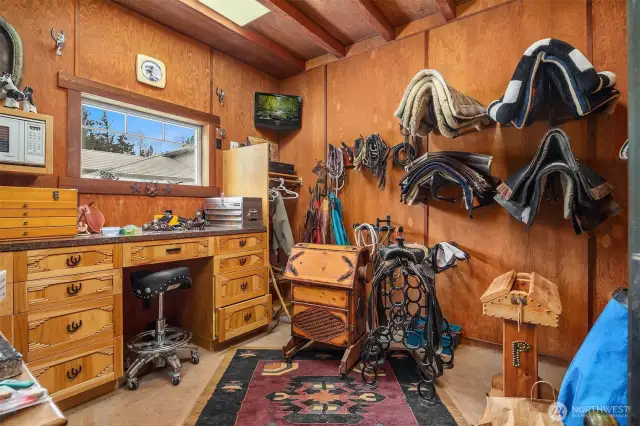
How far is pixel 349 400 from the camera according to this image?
6.43 ft

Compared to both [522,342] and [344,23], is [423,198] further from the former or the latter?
[344,23]

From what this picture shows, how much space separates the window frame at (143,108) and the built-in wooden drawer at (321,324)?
65.5 inches

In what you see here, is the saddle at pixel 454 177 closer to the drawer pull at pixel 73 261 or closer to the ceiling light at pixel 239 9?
the ceiling light at pixel 239 9

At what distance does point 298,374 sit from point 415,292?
57.6 inches

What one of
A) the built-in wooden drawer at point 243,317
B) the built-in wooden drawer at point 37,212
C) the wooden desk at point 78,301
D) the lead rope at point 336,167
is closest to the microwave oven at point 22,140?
the built-in wooden drawer at point 37,212

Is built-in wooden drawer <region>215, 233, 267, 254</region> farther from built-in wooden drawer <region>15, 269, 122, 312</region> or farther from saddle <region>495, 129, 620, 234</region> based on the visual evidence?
saddle <region>495, 129, 620, 234</region>

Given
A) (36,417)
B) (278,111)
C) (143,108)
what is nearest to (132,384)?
(36,417)

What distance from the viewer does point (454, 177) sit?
250 cm

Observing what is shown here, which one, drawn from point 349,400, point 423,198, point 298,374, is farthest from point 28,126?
point 423,198

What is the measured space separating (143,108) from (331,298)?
2.43 metres

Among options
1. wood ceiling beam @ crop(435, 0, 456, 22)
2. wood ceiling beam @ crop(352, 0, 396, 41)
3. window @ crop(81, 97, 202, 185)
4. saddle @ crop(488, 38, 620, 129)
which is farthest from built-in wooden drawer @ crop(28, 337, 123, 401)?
wood ceiling beam @ crop(435, 0, 456, 22)

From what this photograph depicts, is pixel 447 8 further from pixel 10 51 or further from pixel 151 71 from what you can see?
pixel 10 51

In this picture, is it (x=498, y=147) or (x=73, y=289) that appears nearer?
(x=73, y=289)

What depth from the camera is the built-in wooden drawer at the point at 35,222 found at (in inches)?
68.4
